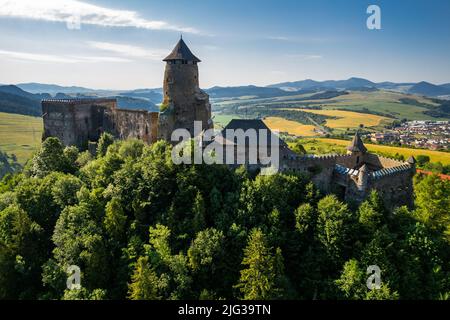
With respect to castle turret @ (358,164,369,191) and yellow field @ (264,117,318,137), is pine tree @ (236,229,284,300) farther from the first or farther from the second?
yellow field @ (264,117,318,137)

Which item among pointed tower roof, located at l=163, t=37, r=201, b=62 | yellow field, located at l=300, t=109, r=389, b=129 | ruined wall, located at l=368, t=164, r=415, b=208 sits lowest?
ruined wall, located at l=368, t=164, r=415, b=208

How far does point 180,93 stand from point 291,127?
99293 millimetres

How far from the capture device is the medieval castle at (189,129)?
3978 cm

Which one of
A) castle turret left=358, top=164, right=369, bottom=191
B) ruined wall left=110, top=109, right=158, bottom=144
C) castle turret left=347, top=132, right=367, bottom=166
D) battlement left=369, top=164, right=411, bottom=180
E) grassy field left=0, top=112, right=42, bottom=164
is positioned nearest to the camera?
castle turret left=358, top=164, right=369, bottom=191

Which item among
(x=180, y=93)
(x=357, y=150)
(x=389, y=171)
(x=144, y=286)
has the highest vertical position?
(x=180, y=93)

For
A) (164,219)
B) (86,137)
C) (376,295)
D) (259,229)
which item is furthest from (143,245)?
(86,137)

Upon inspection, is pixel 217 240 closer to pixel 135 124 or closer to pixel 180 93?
pixel 180 93

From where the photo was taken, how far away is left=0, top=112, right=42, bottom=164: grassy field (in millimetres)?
132625

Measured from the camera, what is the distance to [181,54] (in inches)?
1916

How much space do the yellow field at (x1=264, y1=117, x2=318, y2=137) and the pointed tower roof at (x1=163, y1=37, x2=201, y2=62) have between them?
257 feet

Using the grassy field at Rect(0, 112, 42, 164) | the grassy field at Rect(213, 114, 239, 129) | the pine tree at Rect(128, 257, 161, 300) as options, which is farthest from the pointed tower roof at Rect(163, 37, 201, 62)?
the grassy field at Rect(0, 112, 42, 164)

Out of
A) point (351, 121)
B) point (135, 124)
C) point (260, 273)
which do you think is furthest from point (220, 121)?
point (351, 121)

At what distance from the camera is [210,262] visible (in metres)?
32.2
